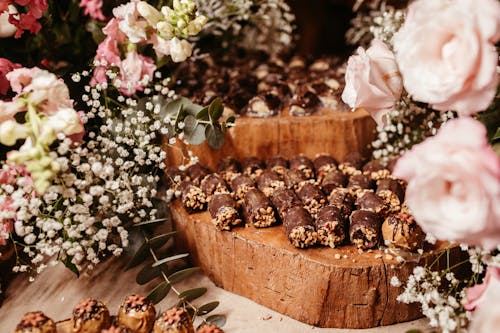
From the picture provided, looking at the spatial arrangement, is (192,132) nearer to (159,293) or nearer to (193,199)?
(193,199)

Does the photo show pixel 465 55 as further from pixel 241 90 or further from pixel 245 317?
pixel 241 90

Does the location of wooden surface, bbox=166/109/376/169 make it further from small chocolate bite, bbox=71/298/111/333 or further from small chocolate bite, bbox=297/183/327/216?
small chocolate bite, bbox=71/298/111/333

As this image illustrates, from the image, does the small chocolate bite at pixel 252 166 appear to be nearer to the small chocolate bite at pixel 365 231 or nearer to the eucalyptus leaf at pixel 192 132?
the eucalyptus leaf at pixel 192 132

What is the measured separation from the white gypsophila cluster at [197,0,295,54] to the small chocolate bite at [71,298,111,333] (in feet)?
2.82

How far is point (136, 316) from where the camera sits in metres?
1.02

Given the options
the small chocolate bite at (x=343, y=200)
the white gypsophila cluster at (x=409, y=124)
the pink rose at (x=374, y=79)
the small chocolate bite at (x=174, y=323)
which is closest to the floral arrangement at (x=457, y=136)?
the pink rose at (x=374, y=79)

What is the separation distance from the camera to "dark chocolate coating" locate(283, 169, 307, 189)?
126 cm

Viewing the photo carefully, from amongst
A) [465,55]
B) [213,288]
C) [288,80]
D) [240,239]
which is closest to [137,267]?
[213,288]

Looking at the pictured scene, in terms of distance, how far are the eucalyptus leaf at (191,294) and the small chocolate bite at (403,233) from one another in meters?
0.36

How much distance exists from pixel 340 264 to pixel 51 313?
1.88 feet

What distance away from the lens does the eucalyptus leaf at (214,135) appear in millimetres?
1257

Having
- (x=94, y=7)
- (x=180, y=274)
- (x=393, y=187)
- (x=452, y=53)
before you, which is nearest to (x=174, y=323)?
(x=180, y=274)

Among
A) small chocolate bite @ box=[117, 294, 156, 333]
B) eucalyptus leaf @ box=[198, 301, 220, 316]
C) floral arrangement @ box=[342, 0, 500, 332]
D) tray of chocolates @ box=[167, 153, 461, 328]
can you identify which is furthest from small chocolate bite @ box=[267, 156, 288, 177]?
floral arrangement @ box=[342, 0, 500, 332]

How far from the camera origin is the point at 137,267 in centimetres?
132
